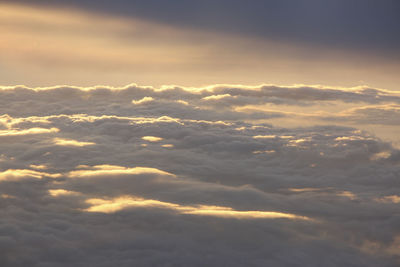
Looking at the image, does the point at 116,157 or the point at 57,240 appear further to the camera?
the point at 116,157

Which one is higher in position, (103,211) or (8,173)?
(8,173)

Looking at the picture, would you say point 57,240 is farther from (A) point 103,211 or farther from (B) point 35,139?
(B) point 35,139

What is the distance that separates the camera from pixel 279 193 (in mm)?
75062

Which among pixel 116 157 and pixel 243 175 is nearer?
pixel 243 175

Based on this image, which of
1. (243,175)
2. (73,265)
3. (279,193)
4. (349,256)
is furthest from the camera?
(243,175)

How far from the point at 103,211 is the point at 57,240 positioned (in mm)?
12367

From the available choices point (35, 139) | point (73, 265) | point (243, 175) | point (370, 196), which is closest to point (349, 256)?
point (73, 265)

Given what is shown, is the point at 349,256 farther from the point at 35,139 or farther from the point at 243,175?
the point at 35,139

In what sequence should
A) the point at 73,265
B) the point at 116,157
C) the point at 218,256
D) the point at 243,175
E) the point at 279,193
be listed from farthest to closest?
1. the point at 116,157
2. the point at 243,175
3. the point at 279,193
4. the point at 218,256
5. the point at 73,265

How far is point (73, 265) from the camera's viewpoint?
99.6 ft

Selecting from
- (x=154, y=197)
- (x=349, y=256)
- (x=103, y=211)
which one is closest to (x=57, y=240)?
(x=103, y=211)

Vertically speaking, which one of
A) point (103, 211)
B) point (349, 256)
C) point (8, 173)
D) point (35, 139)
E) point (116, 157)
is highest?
point (35, 139)

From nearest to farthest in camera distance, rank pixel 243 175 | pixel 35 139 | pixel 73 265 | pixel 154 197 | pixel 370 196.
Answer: pixel 73 265 < pixel 154 197 < pixel 370 196 < pixel 243 175 < pixel 35 139

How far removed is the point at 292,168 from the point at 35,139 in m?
94.4
